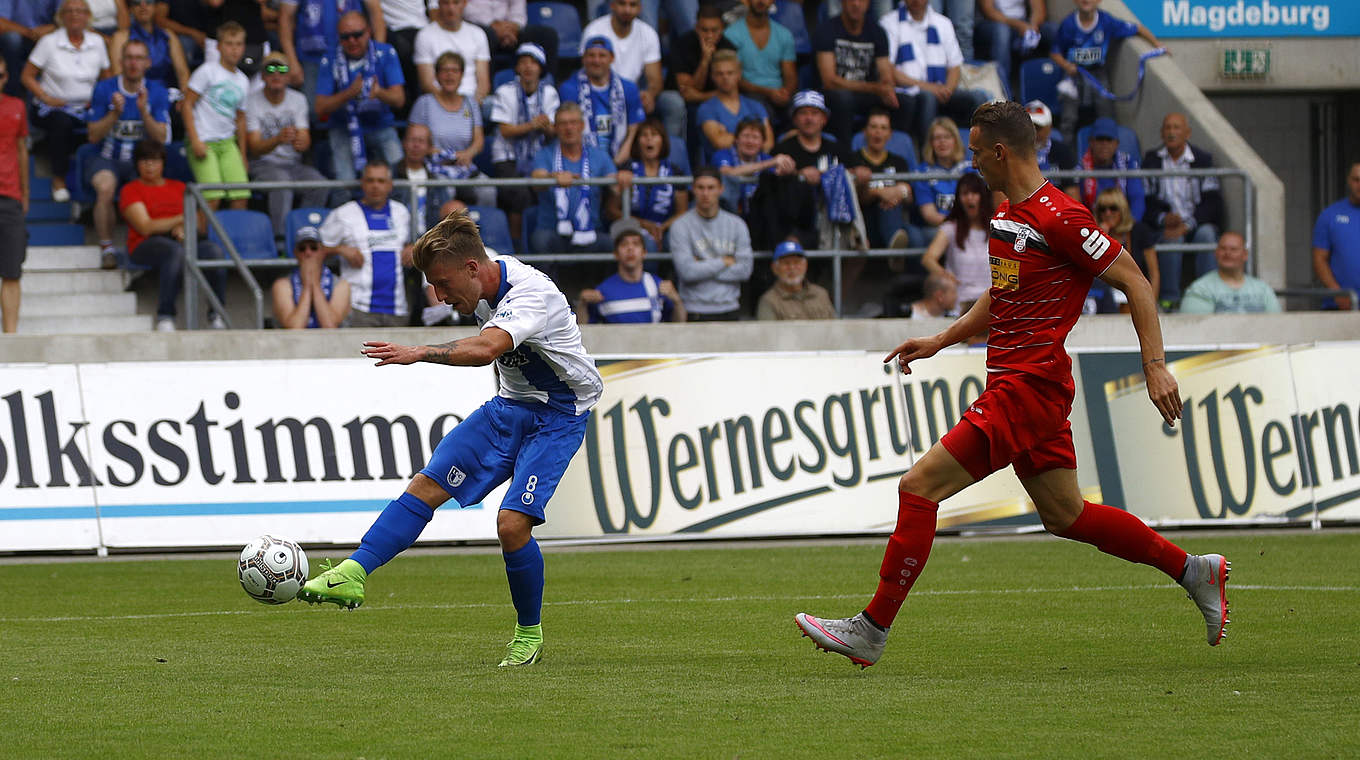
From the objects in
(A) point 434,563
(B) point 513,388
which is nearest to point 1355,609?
(B) point 513,388

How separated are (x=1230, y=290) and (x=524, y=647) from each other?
11.1 meters

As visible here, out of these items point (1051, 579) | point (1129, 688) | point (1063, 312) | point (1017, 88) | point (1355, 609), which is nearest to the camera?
point (1129, 688)

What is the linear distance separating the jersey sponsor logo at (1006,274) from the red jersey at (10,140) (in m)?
11.2

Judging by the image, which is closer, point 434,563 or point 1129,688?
point 1129,688

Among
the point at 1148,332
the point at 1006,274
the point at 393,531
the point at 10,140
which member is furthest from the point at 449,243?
the point at 10,140

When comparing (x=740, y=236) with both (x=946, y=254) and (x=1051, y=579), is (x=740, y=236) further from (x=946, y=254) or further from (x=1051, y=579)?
(x=1051, y=579)

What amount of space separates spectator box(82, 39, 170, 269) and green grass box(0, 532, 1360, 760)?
5654 mm

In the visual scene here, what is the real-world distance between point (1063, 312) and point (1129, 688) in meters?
1.47

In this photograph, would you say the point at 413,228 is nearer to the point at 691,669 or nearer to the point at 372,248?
the point at 372,248

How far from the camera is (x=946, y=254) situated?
54.7 ft

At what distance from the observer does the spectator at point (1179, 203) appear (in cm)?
1794

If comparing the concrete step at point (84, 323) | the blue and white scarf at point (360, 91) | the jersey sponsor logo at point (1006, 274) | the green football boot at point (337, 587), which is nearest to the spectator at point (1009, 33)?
the blue and white scarf at point (360, 91)

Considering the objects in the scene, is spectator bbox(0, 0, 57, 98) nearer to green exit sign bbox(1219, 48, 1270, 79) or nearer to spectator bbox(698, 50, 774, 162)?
spectator bbox(698, 50, 774, 162)

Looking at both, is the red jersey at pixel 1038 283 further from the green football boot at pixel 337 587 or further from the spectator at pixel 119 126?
the spectator at pixel 119 126
